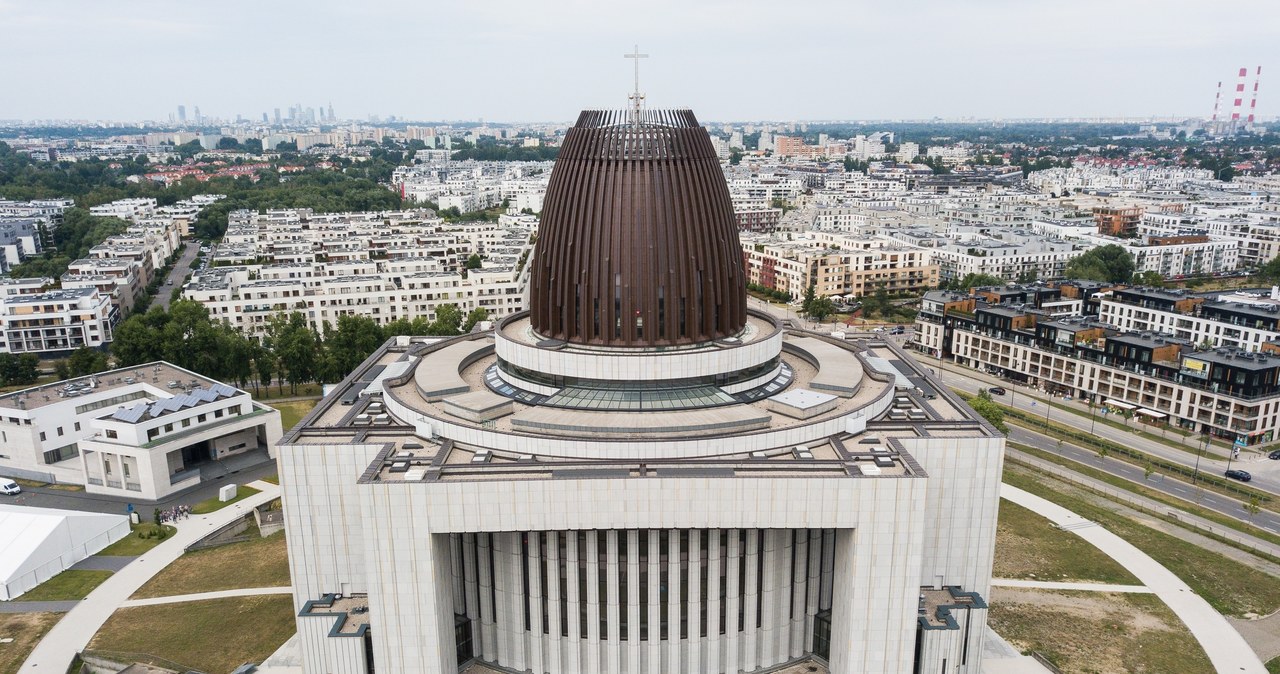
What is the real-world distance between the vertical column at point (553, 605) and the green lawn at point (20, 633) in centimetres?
3625

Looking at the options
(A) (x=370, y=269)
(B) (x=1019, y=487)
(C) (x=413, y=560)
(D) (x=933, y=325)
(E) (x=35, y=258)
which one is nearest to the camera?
(C) (x=413, y=560)

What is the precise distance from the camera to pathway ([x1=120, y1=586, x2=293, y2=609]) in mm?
62188

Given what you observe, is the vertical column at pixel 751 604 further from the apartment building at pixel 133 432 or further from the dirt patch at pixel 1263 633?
the apartment building at pixel 133 432

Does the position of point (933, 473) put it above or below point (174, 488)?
above

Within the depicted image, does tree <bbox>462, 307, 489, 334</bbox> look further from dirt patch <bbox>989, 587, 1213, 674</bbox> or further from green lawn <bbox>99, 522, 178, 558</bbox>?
dirt patch <bbox>989, 587, 1213, 674</bbox>

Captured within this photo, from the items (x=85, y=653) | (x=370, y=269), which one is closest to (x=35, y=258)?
(x=370, y=269)

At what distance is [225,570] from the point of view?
220ft

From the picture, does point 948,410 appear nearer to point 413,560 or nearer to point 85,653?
point 413,560

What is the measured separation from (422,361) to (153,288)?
13203cm

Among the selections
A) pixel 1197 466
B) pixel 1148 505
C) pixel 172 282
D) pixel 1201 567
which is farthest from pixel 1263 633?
pixel 172 282

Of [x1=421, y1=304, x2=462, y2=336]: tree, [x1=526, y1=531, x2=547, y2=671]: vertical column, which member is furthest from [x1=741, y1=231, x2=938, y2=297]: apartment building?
[x1=526, y1=531, x2=547, y2=671]: vertical column

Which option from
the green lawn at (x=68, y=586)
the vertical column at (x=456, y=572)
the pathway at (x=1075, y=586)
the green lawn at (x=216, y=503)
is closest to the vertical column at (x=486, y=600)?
the vertical column at (x=456, y=572)

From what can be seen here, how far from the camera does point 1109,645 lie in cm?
5619

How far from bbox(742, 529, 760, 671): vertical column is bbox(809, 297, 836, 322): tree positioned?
108 meters
